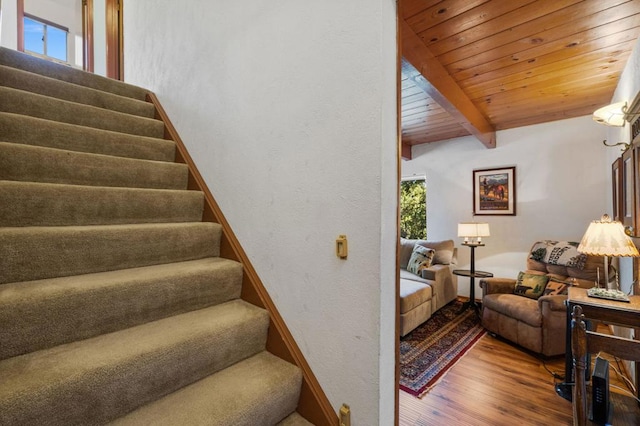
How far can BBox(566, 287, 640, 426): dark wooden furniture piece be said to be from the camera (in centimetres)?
104

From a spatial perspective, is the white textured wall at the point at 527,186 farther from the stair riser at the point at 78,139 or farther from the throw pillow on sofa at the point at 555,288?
the stair riser at the point at 78,139

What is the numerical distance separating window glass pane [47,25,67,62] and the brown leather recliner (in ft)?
24.7

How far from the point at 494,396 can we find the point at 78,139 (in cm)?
322

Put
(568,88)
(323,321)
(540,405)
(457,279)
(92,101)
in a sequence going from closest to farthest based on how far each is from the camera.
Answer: (323,321) < (540,405) < (92,101) < (568,88) < (457,279)

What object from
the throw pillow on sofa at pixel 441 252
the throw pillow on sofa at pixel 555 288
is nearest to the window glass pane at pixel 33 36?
the throw pillow on sofa at pixel 441 252

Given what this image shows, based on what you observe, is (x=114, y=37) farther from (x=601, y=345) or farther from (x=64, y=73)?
(x=601, y=345)

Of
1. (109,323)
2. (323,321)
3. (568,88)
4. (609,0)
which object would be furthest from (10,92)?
(568,88)

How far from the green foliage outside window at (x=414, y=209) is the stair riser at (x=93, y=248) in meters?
4.25

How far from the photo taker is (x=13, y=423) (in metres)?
0.79

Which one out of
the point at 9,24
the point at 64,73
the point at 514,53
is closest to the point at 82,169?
the point at 64,73

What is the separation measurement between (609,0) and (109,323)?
293cm

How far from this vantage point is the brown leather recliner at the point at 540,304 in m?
2.50

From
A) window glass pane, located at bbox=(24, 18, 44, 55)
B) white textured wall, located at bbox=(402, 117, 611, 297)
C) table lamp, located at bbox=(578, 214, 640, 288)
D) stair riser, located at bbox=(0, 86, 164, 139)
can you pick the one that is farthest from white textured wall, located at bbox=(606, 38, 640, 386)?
window glass pane, located at bbox=(24, 18, 44, 55)

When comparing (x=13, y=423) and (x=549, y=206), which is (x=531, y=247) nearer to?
(x=549, y=206)
